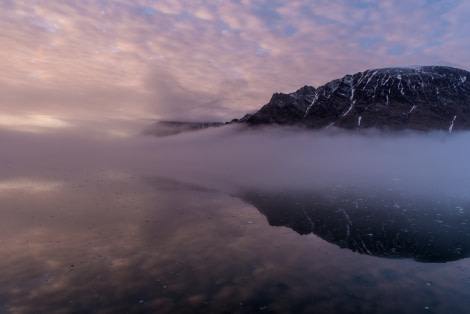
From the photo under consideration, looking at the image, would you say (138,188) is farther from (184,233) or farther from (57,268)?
(57,268)

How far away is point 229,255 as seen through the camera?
19.2m

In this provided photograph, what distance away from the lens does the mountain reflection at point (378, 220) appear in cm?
2155

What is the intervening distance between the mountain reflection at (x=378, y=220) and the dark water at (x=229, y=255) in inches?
4.7

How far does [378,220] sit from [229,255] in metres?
14.9

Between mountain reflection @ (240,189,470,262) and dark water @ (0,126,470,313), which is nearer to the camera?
dark water @ (0,126,470,313)

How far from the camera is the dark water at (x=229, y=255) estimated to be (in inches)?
554

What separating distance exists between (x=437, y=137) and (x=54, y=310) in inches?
8678

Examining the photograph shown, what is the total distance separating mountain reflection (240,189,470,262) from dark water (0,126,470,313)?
12 cm

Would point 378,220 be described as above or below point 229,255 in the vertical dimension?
below

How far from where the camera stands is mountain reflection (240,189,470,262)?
21547mm

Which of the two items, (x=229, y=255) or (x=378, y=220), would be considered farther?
(x=378, y=220)

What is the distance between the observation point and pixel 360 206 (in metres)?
33.8

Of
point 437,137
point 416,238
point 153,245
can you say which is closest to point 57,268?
point 153,245

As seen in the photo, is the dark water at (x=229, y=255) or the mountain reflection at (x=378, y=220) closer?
the dark water at (x=229, y=255)
